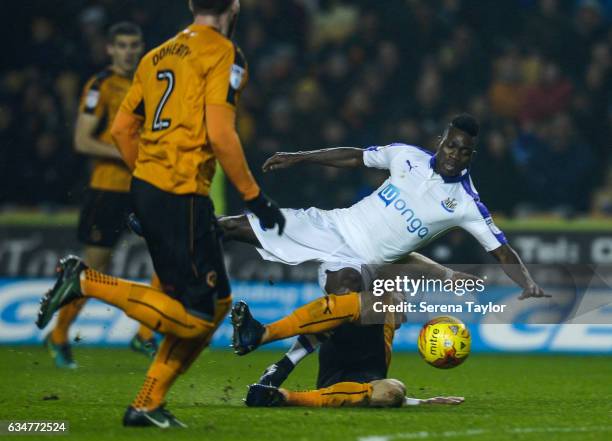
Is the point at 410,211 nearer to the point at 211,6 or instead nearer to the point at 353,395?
the point at 353,395

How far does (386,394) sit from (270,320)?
4.27 m

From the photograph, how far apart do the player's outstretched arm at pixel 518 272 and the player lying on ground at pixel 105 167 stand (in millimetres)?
3047

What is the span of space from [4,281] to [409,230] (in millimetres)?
4674

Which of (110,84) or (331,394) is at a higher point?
(110,84)

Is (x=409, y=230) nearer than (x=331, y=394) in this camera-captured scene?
No

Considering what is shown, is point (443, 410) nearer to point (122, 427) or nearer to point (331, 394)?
point (331, 394)

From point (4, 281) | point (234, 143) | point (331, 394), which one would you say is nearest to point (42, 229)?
point (4, 281)

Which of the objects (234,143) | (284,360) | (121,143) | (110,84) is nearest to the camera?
(234,143)

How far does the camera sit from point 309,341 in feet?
23.7

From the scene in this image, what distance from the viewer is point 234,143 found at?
541 cm

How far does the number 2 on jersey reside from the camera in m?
5.56

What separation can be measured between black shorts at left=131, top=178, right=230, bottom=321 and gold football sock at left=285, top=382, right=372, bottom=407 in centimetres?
123

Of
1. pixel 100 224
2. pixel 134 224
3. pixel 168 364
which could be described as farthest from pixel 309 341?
pixel 100 224

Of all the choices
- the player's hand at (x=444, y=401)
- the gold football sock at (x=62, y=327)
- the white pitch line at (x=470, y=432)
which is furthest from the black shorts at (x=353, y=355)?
the gold football sock at (x=62, y=327)
